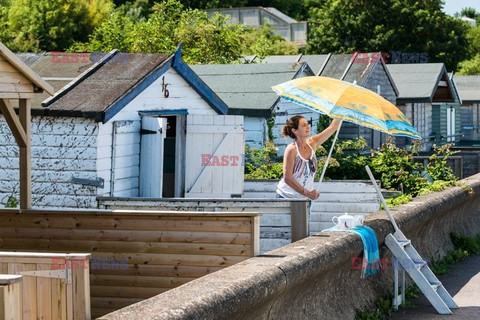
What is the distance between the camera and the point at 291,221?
1282cm

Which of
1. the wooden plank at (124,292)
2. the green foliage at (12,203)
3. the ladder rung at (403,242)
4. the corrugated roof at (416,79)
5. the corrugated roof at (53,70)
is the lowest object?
the wooden plank at (124,292)

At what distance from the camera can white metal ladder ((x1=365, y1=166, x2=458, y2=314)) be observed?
9844 millimetres

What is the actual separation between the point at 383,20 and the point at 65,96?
56.6 m

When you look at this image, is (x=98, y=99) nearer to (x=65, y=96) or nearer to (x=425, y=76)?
(x=65, y=96)

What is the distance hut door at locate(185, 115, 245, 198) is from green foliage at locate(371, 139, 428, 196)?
14.5ft

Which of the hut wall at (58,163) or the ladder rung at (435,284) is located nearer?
the ladder rung at (435,284)

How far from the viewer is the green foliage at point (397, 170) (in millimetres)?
19578

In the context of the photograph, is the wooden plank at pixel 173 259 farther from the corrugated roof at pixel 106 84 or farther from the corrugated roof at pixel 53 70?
the corrugated roof at pixel 53 70

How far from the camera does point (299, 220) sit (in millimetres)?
12734

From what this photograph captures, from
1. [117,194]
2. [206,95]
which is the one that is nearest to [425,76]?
[206,95]

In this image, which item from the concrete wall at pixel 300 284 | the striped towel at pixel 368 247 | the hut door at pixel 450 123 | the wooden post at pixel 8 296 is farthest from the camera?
the hut door at pixel 450 123

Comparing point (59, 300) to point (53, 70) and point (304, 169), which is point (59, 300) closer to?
point (304, 169)

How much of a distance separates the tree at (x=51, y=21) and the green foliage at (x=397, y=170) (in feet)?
144

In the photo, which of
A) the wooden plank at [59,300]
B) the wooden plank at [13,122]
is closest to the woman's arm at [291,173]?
the wooden plank at [13,122]
